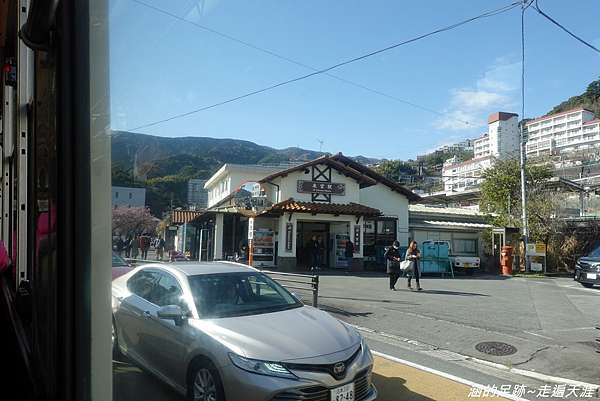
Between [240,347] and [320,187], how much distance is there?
20849mm

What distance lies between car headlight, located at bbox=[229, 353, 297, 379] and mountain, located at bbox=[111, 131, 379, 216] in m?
1.87

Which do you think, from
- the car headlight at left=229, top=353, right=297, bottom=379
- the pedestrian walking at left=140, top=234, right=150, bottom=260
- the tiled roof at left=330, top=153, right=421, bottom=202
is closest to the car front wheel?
the pedestrian walking at left=140, top=234, right=150, bottom=260

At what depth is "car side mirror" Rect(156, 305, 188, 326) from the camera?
414 centimetres

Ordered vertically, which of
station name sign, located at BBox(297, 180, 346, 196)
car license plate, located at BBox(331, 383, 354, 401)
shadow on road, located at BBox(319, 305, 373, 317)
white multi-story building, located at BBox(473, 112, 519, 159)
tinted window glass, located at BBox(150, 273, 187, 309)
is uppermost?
white multi-story building, located at BBox(473, 112, 519, 159)

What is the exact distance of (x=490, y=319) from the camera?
10.4m

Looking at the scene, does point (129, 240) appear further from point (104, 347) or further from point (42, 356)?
point (42, 356)

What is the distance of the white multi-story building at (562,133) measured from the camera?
57.7ft

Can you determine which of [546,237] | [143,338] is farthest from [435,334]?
[546,237]

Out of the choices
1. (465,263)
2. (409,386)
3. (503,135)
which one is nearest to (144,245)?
(409,386)

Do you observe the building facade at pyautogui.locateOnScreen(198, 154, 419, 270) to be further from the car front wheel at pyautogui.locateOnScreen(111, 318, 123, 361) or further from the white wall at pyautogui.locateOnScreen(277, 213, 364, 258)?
the car front wheel at pyautogui.locateOnScreen(111, 318, 123, 361)

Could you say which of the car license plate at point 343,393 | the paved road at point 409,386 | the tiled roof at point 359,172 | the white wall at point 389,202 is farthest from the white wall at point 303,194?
the car license plate at point 343,393

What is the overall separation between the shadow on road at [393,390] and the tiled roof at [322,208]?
55.0ft

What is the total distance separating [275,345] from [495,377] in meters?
3.69

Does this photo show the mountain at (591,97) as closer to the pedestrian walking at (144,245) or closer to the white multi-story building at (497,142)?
the pedestrian walking at (144,245)
